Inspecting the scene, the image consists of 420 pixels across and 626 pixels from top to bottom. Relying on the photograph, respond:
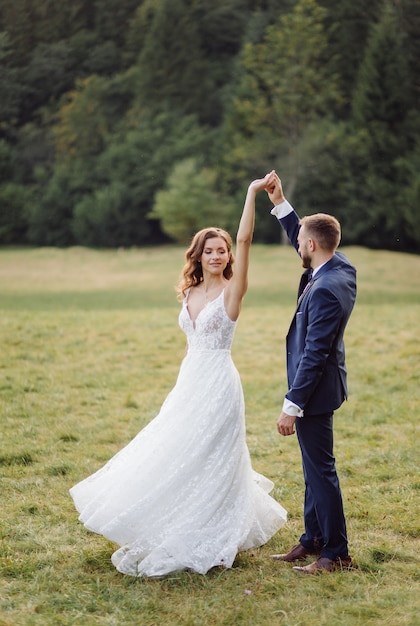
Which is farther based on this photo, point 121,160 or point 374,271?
point 121,160

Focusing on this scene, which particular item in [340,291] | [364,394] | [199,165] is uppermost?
[199,165]

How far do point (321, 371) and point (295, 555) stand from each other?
1097 millimetres

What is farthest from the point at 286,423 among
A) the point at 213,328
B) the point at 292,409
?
the point at 213,328

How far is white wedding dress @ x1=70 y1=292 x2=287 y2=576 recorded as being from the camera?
364 cm

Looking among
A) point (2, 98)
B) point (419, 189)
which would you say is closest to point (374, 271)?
point (419, 189)

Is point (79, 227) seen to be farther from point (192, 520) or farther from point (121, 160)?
point (192, 520)

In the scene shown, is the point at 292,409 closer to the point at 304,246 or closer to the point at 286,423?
the point at 286,423

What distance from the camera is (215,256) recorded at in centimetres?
400

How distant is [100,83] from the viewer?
34062mm

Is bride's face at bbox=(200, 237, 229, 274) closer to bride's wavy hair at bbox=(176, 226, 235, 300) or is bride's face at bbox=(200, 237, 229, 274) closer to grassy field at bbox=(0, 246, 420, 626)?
bride's wavy hair at bbox=(176, 226, 235, 300)

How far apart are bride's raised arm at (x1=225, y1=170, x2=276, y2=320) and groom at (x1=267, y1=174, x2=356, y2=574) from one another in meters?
0.29

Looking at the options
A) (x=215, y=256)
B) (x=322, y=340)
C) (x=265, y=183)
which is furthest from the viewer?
(x=215, y=256)

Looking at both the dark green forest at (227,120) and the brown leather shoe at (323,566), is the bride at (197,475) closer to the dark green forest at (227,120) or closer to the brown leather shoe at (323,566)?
the brown leather shoe at (323,566)

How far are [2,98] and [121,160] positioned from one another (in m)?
14.2
